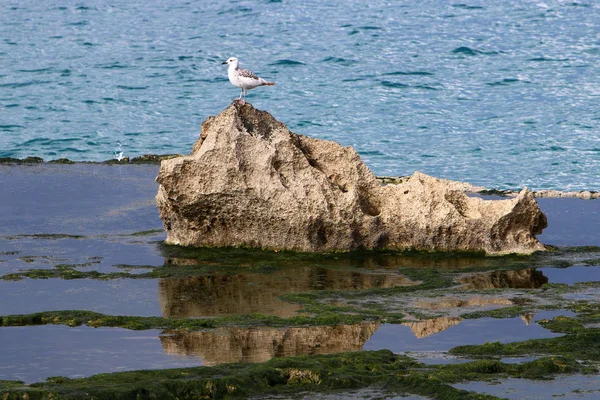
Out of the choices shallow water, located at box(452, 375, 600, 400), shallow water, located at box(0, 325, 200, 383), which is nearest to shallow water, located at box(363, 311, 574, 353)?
shallow water, located at box(452, 375, 600, 400)

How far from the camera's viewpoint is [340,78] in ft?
112

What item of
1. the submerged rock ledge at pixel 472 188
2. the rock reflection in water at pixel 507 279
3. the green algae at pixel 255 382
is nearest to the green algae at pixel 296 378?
the green algae at pixel 255 382

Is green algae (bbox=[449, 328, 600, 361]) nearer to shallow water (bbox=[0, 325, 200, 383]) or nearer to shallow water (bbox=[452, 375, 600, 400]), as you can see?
shallow water (bbox=[452, 375, 600, 400])

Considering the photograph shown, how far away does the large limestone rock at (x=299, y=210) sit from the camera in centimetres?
1430

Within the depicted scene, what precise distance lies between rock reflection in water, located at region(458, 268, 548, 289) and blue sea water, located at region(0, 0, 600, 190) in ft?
34.1

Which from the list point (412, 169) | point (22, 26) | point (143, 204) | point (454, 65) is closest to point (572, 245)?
point (143, 204)

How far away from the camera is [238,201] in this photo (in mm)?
14359

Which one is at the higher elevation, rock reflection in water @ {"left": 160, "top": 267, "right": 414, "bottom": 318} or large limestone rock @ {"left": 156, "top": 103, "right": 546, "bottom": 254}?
large limestone rock @ {"left": 156, "top": 103, "right": 546, "bottom": 254}

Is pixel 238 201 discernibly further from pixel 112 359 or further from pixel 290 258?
pixel 112 359

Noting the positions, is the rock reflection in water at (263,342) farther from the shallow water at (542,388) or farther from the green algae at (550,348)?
the shallow water at (542,388)

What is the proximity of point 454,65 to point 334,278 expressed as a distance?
904 inches

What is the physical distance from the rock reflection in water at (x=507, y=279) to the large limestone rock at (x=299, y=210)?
110 cm

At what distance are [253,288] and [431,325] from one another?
238 centimetres

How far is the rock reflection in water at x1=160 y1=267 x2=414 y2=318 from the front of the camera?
37.2 ft
